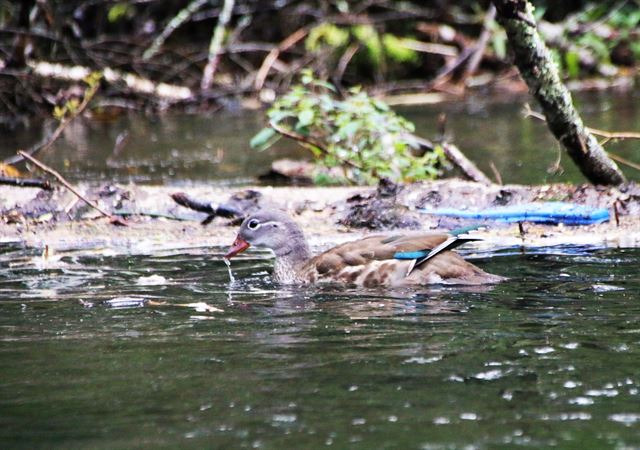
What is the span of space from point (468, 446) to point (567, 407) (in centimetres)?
64

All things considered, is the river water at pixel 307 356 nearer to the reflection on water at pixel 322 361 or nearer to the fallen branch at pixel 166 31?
the reflection on water at pixel 322 361

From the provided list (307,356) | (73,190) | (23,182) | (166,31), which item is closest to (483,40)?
(166,31)

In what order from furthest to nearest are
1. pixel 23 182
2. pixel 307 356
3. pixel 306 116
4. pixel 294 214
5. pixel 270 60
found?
pixel 270 60 → pixel 306 116 → pixel 294 214 → pixel 23 182 → pixel 307 356

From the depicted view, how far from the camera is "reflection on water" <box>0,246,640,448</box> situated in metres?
4.81

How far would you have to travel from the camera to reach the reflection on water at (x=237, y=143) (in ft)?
49.1

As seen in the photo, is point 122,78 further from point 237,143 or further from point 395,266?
point 395,266

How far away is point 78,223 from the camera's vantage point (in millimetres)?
10852

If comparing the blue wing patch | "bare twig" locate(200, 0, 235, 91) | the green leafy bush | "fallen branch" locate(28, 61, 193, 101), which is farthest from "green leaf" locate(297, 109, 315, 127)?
"bare twig" locate(200, 0, 235, 91)

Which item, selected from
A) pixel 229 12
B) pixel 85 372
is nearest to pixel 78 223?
pixel 85 372

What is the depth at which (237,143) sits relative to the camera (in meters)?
18.2

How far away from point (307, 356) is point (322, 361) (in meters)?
0.14

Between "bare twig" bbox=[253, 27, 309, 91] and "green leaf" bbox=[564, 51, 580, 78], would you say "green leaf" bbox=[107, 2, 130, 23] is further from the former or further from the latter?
"green leaf" bbox=[564, 51, 580, 78]

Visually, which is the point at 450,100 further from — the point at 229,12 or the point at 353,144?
the point at 353,144

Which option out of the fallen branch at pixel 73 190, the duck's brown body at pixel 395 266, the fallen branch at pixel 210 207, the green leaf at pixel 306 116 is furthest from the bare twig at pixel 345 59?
the duck's brown body at pixel 395 266
